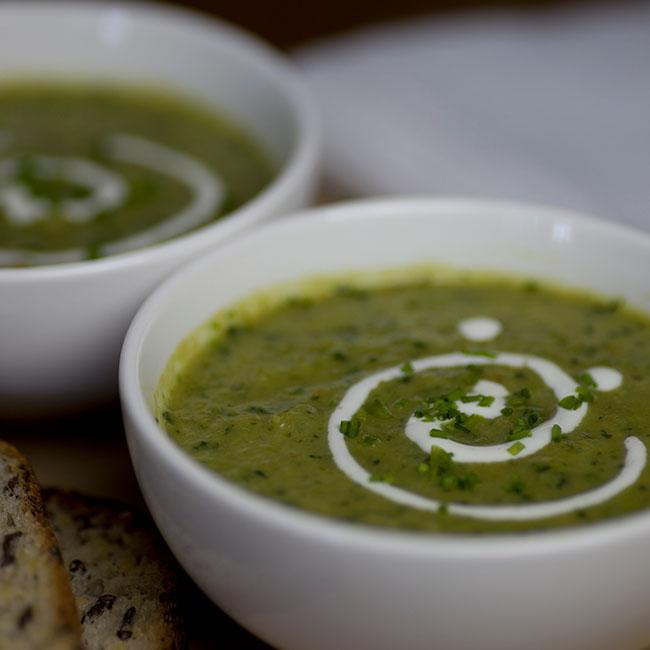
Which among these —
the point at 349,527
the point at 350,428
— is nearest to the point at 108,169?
the point at 350,428

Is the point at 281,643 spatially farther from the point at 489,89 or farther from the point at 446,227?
the point at 489,89

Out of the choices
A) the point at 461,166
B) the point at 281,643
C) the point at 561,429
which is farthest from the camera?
the point at 461,166

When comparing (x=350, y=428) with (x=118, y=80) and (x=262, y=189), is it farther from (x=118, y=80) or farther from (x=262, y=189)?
(x=118, y=80)

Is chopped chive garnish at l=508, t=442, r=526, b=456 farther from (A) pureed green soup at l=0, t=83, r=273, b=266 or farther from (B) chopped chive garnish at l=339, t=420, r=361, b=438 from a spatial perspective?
(A) pureed green soup at l=0, t=83, r=273, b=266

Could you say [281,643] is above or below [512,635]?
below

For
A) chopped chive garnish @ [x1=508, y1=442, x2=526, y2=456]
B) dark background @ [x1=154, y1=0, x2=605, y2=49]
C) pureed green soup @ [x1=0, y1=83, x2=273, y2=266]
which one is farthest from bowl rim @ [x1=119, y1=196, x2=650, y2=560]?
dark background @ [x1=154, y1=0, x2=605, y2=49]

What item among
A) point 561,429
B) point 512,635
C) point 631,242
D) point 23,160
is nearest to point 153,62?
point 23,160

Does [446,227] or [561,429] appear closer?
[561,429]
